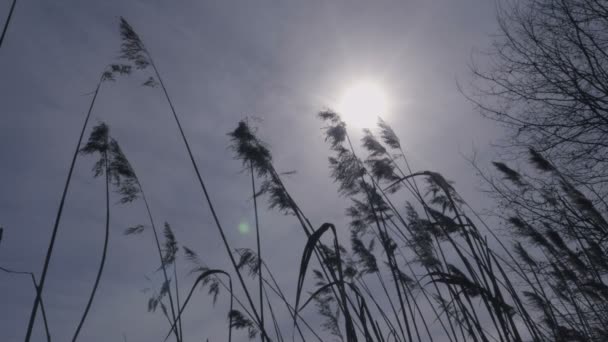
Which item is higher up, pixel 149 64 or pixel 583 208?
pixel 149 64

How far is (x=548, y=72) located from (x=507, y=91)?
76 cm

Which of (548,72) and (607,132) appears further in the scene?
(548,72)

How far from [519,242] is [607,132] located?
246 cm

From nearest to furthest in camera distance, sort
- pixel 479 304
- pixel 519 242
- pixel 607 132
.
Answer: pixel 479 304
pixel 607 132
pixel 519 242

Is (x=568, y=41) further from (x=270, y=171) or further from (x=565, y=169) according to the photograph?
(x=270, y=171)

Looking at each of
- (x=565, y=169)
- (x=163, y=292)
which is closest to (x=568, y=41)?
(x=565, y=169)

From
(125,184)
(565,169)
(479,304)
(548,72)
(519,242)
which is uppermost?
(548,72)

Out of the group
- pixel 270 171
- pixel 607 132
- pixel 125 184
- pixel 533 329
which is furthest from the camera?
pixel 607 132

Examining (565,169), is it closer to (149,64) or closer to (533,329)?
(533,329)

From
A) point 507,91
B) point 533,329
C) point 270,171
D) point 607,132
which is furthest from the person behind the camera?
point 507,91

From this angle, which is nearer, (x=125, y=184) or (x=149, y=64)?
(x=149, y=64)

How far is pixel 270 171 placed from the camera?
3.48 metres

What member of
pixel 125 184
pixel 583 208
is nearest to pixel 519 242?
pixel 583 208

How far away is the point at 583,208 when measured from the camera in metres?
5.73
